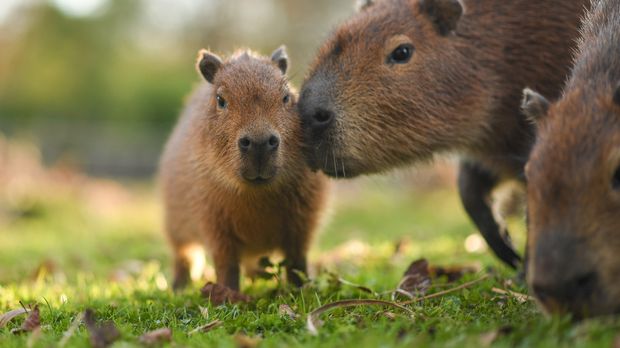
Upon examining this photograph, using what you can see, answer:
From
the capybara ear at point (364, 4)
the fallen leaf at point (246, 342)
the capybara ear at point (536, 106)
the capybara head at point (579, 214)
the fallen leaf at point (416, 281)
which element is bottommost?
the fallen leaf at point (416, 281)

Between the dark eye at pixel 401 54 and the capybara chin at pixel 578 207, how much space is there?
5.30ft

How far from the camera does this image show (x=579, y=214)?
8.90ft

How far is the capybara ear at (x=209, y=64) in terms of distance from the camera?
14.9ft

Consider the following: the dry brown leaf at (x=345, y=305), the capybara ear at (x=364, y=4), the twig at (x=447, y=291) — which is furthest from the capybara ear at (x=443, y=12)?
the dry brown leaf at (x=345, y=305)

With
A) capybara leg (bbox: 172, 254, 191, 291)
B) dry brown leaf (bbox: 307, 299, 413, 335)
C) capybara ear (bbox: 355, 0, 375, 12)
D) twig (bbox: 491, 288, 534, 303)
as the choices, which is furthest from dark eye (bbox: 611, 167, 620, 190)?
capybara leg (bbox: 172, 254, 191, 291)

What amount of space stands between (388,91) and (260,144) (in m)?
1.03

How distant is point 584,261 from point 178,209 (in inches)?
133

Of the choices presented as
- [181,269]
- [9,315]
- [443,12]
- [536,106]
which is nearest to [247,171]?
[9,315]

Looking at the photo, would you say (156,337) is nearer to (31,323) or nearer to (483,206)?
(31,323)

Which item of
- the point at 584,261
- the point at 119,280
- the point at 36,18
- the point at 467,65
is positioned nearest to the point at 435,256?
the point at 467,65

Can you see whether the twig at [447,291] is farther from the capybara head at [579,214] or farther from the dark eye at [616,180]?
the dark eye at [616,180]

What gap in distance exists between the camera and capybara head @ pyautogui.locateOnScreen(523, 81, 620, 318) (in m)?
2.65

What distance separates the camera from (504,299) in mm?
3797

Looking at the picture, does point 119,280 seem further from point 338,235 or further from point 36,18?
point 36,18
